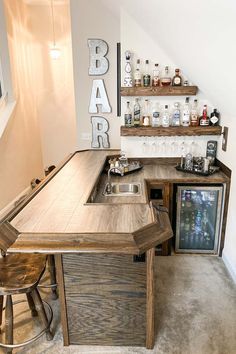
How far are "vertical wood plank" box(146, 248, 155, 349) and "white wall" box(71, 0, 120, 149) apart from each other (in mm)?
2709

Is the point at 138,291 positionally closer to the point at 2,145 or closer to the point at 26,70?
the point at 2,145

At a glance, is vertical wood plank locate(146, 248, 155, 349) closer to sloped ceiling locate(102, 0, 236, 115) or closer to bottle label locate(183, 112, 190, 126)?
sloped ceiling locate(102, 0, 236, 115)

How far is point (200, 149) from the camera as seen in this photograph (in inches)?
124

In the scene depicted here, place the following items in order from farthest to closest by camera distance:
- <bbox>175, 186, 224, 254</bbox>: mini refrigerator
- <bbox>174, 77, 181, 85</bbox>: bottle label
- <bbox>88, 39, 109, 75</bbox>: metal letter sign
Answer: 1. <bbox>88, 39, 109, 75</bbox>: metal letter sign
2. <bbox>174, 77, 181, 85</bbox>: bottle label
3. <bbox>175, 186, 224, 254</bbox>: mini refrigerator

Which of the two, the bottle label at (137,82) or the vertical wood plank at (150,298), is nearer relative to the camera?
the vertical wood plank at (150,298)

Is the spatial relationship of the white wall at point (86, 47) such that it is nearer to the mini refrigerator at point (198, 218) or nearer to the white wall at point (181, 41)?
the white wall at point (181, 41)

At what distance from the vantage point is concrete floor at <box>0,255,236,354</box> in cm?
185

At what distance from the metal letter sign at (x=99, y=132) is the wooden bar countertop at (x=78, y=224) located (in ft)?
5.99

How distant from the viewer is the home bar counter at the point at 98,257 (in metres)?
1.48

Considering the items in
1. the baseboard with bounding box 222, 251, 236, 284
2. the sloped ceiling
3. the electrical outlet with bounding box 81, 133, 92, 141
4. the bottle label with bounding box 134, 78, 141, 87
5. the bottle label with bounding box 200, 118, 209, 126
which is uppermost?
the sloped ceiling

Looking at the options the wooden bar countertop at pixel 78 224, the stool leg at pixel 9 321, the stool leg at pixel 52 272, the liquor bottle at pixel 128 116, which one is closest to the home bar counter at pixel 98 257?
the wooden bar countertop at pixel 78 224

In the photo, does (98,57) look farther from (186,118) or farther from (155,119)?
(186,118)

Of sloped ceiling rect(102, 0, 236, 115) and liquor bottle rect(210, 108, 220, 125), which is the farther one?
liquor bottle rect(210, 108, 220, 125)

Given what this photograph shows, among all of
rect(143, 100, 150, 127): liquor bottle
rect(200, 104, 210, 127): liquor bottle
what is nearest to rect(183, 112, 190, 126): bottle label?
rect(200, 104, 210, 127): liquor bottle
